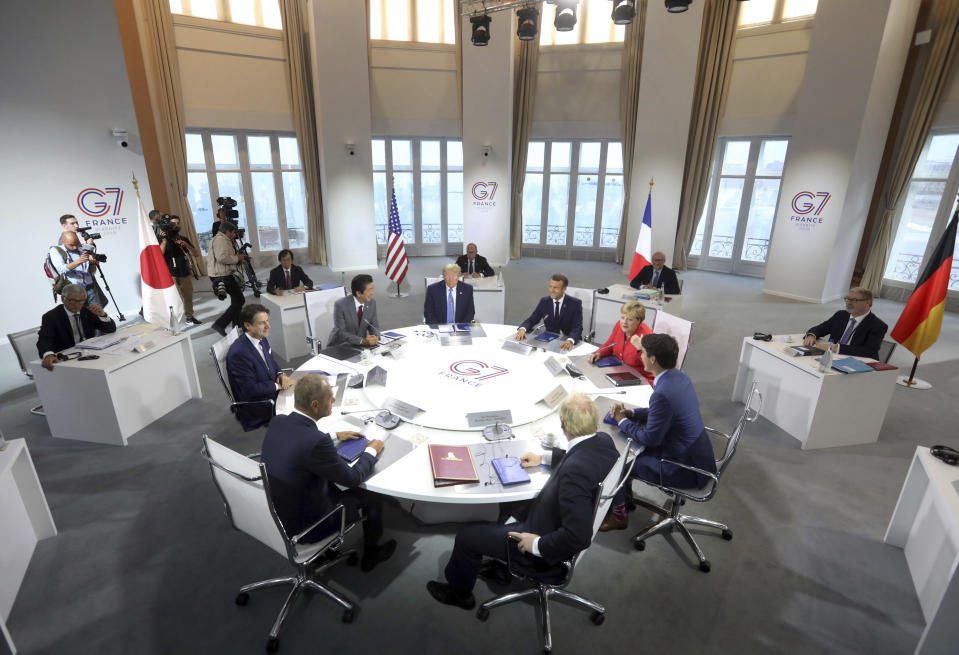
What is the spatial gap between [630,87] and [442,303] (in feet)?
26.3

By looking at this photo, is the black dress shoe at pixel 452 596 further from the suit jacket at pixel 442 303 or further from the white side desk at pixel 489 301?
the white side desk at pixel 489 301

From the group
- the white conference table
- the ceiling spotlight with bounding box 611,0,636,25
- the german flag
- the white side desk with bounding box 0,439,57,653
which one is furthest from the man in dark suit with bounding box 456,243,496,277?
the white side desk with bounding box 0,439,57,653

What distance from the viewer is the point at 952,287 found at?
897 centimetres

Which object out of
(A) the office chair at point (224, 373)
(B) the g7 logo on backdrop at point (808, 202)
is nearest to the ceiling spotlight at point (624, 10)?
(B) the g7 logo on backdrop at point (808, 202)

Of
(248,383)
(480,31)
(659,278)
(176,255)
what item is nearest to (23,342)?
(248,383)

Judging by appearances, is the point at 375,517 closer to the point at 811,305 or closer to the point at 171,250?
the point at 171,250

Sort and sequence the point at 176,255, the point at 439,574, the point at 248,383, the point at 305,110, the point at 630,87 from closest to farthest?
the point at 439,574
the point at 248,383
the point at 176,255
the point at 305,110
the point at 630,87

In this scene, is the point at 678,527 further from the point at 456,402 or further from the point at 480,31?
the point at 480,31

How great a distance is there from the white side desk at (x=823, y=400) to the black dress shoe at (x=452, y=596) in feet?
11.3

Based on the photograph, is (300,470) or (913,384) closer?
(300,470)

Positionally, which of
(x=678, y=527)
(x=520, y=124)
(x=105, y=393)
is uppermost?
(x=520, y=124)

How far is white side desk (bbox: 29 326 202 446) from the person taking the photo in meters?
4.24

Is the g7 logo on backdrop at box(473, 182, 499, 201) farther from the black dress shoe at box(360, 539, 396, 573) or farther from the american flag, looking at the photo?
the black dress shoe at box(360, 539, 396, 573)

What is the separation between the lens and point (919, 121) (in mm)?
8594
